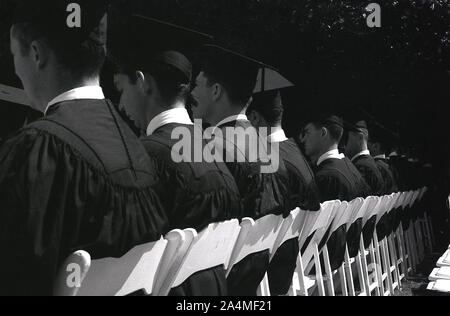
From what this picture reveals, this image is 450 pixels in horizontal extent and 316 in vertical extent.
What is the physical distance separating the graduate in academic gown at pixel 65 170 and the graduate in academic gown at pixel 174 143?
67cm

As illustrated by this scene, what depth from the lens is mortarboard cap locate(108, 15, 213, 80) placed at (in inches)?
136

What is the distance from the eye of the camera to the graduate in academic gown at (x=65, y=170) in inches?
77.5

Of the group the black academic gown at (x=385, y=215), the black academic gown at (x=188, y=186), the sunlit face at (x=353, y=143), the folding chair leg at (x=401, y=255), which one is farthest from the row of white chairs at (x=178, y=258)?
the folding chair leg at (x=401, y=255)

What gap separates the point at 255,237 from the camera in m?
3.17

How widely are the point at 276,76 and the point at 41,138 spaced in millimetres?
3534

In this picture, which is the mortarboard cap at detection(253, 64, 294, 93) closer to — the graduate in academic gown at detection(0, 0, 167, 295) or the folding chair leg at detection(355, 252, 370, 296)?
the folding chair leg at detection(355, 252, 370, 296)

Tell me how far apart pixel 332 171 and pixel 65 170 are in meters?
4.30

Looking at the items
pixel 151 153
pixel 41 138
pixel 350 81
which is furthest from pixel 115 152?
pixel 350 81

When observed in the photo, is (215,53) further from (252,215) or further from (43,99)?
(43,99)

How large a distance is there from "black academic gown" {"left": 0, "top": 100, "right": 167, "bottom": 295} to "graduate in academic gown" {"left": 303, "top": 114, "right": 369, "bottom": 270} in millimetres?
3336

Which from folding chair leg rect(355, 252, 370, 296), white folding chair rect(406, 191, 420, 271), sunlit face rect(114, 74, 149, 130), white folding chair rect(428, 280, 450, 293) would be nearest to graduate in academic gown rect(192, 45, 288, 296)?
sunlit face rect(114, 74, 149, 130)

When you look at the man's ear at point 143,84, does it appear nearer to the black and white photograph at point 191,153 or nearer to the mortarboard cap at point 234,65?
the black and white photograph at point 191,153

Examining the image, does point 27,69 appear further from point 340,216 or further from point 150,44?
point 340,216

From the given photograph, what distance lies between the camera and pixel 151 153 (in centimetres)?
329
